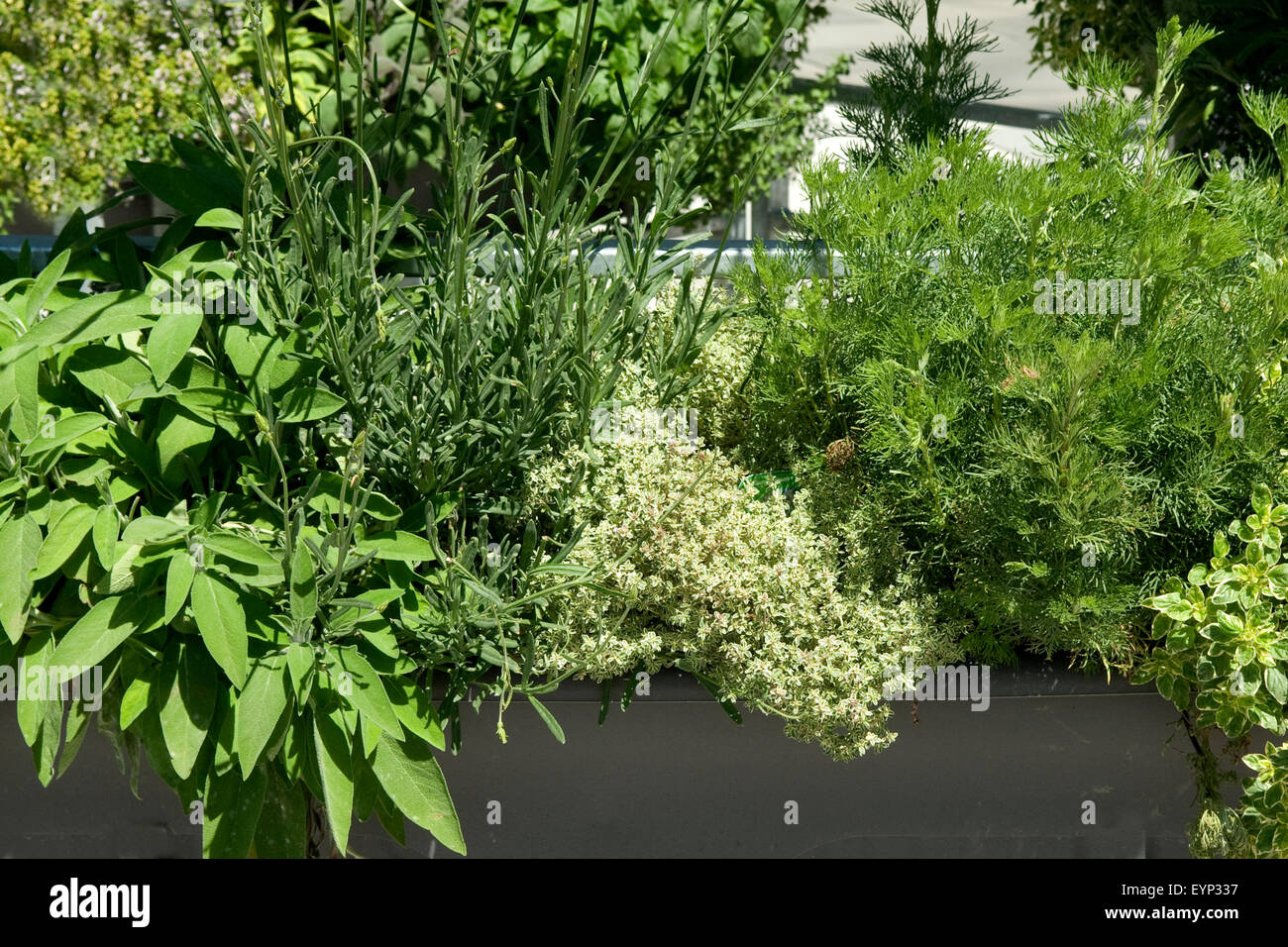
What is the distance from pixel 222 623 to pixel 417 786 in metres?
0.29

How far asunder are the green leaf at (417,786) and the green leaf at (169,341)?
0.49m

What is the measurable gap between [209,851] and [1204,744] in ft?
4.25

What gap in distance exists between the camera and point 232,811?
1263 millimetres

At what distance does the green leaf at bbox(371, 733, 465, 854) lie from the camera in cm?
129

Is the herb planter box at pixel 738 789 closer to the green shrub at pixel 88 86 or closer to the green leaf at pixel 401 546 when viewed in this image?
the green leaf at pixel 401 546

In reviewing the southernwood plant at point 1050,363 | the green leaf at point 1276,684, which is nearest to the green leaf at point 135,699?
the southernwood plant at point 1050,363

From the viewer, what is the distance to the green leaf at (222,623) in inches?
46.4

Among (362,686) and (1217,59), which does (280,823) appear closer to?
(362,686)

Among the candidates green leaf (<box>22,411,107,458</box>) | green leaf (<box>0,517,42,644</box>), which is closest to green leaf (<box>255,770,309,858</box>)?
green leaf (<box>0,517,42,644</box>)

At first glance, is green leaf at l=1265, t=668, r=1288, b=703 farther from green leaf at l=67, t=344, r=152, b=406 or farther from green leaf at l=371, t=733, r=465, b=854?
green leaf at l=67, t=344, r=152, b=406

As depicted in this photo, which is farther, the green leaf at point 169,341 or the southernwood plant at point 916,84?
the southernwood plant at point 916,84

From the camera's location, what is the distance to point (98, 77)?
4.82 m

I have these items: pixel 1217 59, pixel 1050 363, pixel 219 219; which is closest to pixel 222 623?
pixel 219 219

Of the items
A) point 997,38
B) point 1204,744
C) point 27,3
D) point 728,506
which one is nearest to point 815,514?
point 728,506
